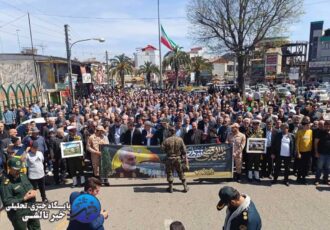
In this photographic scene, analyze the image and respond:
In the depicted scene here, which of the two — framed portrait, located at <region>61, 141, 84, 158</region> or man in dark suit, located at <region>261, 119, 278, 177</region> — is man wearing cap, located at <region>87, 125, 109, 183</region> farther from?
man in dark suit, located at <region>261, 119, 278, 177</region>

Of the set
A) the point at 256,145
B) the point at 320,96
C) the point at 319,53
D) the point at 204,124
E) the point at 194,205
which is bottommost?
the point at 194,205

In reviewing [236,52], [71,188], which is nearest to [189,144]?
[71,188]

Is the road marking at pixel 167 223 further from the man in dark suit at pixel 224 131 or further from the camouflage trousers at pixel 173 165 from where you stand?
the man in dark suit at pixel 224 131

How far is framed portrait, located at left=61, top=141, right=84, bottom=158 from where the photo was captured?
763 cm

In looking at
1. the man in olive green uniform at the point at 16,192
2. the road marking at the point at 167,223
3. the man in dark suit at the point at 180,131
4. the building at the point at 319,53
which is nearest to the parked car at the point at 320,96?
the man in dark suit at the point at 180,131

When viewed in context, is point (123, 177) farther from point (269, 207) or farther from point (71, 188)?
point (269, 207)

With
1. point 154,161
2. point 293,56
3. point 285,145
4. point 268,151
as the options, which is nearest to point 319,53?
point 293,56

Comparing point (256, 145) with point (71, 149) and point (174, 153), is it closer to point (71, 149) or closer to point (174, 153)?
point (174, 153)

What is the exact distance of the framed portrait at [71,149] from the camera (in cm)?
763

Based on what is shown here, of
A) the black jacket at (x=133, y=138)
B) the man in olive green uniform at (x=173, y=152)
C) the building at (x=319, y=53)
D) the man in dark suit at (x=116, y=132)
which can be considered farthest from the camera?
the building at (x=319, y=53)

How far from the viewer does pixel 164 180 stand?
8.12 metres

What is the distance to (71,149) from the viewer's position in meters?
7.70

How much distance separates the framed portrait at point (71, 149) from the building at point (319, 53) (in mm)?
80953

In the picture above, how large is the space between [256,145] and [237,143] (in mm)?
539
